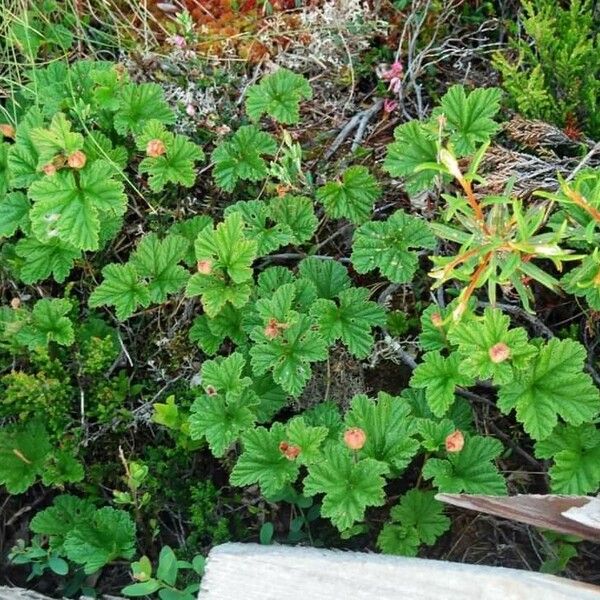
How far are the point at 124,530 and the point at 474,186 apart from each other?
5.15 feet

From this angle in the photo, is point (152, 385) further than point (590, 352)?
Yes

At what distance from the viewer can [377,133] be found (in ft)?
9.68

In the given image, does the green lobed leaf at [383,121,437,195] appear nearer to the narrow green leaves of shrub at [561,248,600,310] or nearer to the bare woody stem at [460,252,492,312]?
the bare woody stem at [460,252,492,312]

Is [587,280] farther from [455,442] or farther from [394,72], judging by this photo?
[394,72]

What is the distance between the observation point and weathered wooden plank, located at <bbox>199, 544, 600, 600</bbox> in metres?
1.98

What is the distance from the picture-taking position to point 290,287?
243 centimetres

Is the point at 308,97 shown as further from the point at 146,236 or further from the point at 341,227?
the point at 146,236

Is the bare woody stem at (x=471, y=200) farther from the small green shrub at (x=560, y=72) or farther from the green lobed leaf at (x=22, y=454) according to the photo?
the green lobed leaf at (x=22, y=454)

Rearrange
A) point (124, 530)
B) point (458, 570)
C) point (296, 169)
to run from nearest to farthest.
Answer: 1. point (458, 570)
2. point (124, 530)
3. point (296, 169)

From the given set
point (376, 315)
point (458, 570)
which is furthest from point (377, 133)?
point (458, 570)

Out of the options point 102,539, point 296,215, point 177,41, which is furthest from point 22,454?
point 177,41

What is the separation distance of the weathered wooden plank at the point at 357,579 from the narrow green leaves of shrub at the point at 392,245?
2.78 feet

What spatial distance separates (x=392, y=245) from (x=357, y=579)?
3.27 ft

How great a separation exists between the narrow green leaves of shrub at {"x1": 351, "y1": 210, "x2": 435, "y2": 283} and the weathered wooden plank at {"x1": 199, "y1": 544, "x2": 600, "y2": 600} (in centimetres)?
85
